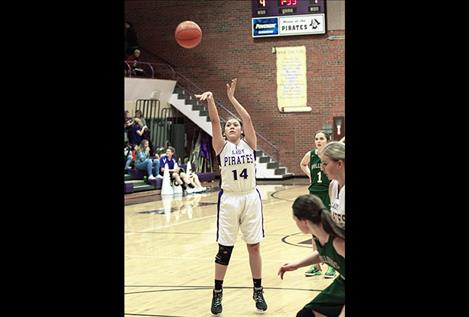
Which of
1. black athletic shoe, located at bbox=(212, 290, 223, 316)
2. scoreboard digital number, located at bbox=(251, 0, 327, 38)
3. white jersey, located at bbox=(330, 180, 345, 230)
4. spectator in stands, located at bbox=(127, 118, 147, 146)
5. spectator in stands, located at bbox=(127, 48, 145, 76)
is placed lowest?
black athletic shoe, located at bbox=(212, 290, 223, 316)

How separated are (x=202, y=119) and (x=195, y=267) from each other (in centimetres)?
1457

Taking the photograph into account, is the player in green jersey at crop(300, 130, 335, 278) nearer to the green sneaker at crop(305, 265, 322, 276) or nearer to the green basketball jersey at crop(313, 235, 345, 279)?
the green sneaker at crop(305, 265, 322, 276)

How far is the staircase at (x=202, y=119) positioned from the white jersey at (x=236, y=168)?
15.7 metres

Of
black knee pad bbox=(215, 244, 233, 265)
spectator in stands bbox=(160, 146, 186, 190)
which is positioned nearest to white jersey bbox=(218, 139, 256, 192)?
black knee pad bbox=(215, 244, 233, 265)

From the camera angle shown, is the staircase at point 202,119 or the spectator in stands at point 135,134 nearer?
the spectator in stands at point 135,134

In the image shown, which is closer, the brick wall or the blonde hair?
the blonde hair

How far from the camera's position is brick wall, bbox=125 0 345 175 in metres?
22.5

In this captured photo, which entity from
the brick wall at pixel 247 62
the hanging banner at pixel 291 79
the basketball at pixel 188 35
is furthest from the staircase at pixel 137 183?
the basketball at pixel 188 35

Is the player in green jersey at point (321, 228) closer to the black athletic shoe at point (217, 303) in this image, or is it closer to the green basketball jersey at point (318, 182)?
the black athletic shoe at point (217, 303)

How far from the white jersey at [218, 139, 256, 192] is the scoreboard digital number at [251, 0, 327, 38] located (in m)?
16.1

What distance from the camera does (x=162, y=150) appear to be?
1967 centimetres

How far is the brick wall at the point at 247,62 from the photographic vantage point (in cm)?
2245
